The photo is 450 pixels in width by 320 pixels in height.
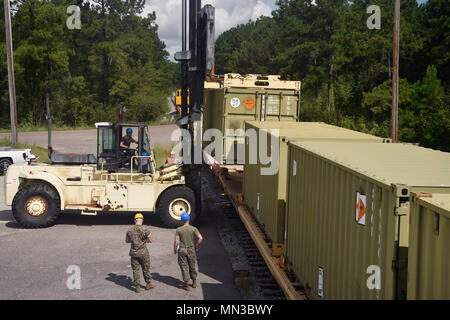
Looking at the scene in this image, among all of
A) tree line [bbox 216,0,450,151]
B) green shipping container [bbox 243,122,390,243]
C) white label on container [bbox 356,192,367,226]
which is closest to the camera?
white label on container [bbox 356,192,367,226]

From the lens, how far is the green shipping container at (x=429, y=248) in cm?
414

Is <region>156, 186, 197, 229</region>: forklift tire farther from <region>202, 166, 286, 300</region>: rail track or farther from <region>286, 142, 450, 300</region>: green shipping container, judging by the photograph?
<region>286, 142, 450, 300</region>: green shipping container

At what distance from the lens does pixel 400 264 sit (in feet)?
16.2

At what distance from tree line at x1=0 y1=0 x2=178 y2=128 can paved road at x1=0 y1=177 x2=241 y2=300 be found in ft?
107

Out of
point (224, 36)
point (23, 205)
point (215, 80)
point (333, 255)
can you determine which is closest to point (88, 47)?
point (215, 80)

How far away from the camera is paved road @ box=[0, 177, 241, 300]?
10.0 metres

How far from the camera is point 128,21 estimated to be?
79.1 metres

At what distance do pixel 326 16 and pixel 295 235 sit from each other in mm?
45549

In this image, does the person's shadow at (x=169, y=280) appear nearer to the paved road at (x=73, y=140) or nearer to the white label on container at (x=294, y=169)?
the white label on container at (x=294, y=169)

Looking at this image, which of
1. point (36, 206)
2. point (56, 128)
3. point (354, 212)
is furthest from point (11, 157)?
point (56, 128)

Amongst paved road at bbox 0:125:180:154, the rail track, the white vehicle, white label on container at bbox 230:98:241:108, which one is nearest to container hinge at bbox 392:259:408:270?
the rail track

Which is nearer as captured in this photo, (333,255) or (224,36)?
(333,255)

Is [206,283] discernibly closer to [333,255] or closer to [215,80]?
[333,255]

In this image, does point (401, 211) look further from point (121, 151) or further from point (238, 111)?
point (238, 111)
